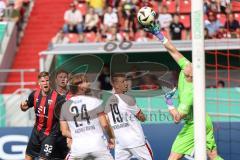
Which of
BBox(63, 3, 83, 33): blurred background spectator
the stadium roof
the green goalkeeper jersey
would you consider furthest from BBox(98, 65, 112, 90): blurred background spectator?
the green goalkeeper jersey

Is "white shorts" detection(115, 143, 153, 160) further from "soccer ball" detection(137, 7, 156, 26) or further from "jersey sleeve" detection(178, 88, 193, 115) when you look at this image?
"soccer ball" detection(137, 7, 156, 26)

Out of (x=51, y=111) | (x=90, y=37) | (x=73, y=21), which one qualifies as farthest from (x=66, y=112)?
(x=73, y=21)

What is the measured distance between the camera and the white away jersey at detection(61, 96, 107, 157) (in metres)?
9.81

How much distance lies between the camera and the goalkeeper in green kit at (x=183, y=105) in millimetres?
10602

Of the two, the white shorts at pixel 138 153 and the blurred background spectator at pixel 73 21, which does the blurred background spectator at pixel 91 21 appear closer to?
the blurred background spectator at pixel 73 21

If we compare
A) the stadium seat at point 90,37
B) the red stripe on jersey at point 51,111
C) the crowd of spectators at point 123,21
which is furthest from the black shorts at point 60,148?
the stadium seat at point 90,37

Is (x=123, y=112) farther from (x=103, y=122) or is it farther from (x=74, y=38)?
(x=74, y=38)

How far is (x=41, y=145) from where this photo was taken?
1234 centimetres

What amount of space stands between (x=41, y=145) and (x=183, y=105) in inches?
105

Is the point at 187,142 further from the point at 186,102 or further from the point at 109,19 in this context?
the point at 109,19

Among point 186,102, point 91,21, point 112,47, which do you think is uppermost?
point 186,102

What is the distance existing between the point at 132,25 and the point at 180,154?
384 inches

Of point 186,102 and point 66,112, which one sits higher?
point 66,112

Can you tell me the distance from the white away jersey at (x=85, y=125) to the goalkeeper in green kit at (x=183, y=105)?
1.17 metres
